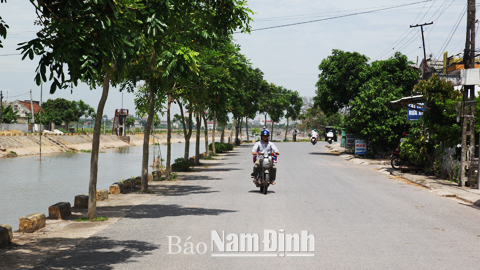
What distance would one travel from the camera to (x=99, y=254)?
7.02 meters

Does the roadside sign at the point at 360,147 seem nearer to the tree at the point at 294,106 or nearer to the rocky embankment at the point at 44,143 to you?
the rocky embankment at the point at 44,143

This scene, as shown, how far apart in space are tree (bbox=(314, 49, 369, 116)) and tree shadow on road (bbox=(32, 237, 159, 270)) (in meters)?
31.6

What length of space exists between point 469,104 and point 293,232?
12542mm

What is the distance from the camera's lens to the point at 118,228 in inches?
362

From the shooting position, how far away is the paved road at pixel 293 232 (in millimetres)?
6539

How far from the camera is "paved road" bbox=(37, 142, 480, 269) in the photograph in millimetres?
6539

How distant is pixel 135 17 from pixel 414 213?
770cm

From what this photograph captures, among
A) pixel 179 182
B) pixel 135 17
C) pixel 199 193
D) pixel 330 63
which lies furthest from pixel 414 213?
pixel 330 63

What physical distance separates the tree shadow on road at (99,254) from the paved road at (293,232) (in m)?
0.01

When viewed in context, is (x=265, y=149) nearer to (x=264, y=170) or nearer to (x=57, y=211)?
(x=264, y=170)

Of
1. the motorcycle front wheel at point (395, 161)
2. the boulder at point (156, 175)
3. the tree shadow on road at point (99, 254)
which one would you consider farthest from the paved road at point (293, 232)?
the motorcycle front wheel at point (395, 161)

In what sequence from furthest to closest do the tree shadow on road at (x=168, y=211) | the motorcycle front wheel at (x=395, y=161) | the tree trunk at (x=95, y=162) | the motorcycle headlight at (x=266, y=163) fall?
the motorcycle front wheel at (x=395, y=161), the motorcycle headlight at (x=266, y=163), the tree shadow on road at (x=168, y=211), the tree trunk at (x=95, y=162)

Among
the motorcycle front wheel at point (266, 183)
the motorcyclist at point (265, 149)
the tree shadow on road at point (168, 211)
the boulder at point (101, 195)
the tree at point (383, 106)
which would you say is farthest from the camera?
the tree at point (383, 106)

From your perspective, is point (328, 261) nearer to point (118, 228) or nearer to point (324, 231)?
point (324, 231)
